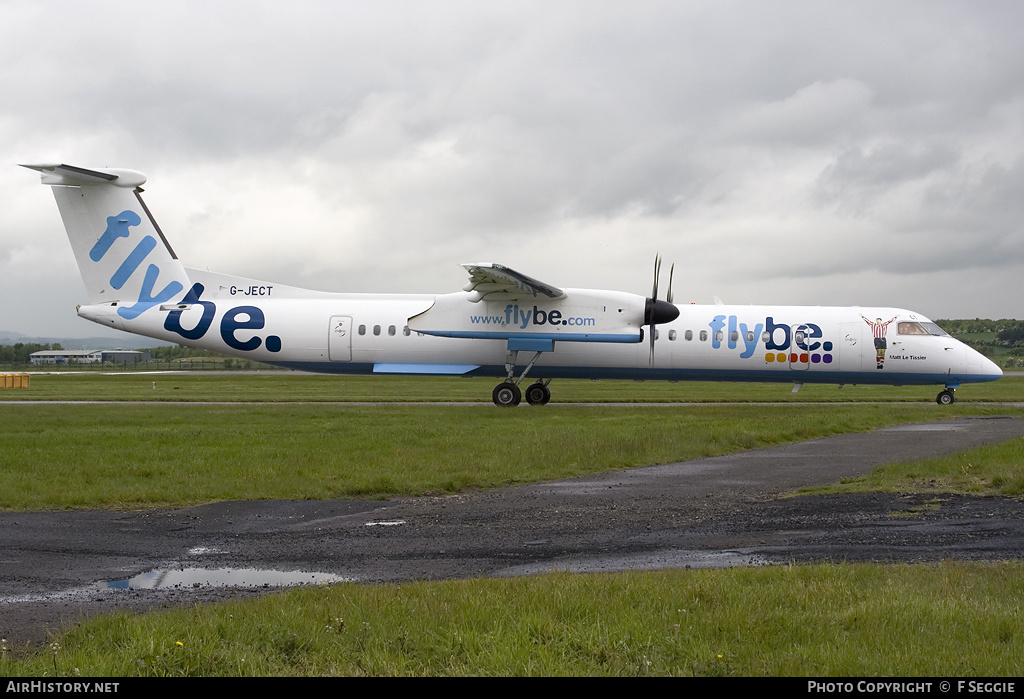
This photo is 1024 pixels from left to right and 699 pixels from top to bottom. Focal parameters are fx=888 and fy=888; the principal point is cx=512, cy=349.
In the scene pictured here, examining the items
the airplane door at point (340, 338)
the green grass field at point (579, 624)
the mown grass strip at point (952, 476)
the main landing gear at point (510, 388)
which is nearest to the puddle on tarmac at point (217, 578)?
the green grass field at point (579, 624)

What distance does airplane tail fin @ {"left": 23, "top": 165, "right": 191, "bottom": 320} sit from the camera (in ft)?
93.8

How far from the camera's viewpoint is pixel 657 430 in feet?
66.2

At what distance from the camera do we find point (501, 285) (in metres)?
27.5

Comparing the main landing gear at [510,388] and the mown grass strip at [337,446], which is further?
the main landing gear at [510,388]

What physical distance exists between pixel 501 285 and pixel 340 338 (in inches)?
231

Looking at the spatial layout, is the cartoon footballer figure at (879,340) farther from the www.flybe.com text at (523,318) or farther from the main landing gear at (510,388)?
the main landing gear at (510,388)

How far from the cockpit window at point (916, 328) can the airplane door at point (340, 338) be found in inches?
722

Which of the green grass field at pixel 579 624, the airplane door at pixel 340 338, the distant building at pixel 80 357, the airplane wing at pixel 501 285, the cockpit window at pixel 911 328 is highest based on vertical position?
the airplane wing at pixel 501 285

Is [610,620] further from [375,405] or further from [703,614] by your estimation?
[375,405]

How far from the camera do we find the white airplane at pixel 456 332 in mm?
28547

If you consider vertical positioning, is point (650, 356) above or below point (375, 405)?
above

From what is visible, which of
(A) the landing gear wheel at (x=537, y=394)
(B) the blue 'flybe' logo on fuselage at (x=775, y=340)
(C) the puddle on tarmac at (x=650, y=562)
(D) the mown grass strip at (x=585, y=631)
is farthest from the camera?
(A) the landing gear wheel at (x=537, y=394)
